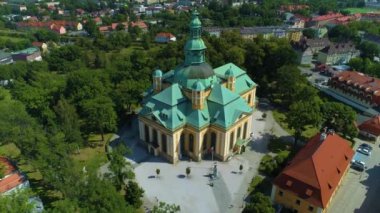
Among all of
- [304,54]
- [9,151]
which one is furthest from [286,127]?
[9,151]

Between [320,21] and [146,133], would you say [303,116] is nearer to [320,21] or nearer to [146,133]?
[146,133]

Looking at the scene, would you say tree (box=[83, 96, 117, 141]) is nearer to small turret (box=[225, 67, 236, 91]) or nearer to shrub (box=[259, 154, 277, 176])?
small turret (box=[225, 67, 236, 91])

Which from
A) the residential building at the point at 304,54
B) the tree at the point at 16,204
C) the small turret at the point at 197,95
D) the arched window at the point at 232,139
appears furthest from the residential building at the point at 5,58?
the residential building at the point at 304,54

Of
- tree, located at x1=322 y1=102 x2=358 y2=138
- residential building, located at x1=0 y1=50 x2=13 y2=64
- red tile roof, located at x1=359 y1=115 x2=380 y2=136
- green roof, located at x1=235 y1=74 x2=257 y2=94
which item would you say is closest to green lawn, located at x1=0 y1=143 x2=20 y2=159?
green roof, located at x1=235 y1=74 x2=257 y2=94

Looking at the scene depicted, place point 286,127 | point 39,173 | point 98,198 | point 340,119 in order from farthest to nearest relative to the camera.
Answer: point 286,127, point 340,119, point 39,173, point 98,198

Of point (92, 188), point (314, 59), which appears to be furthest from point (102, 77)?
point (314, 59)
